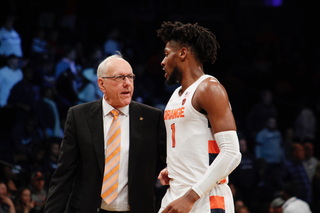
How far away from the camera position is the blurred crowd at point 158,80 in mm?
10789

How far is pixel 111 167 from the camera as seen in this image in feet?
15.6

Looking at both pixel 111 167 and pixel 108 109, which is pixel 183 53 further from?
pixel 111 167

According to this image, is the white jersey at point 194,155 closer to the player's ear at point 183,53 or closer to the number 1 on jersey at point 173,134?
the number 1 on jersey at point 173,134

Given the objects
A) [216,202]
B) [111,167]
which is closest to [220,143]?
[216,202]

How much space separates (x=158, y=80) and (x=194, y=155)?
1117 centimetres

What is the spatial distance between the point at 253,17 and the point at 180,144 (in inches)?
618

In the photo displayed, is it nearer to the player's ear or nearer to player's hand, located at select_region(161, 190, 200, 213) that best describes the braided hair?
the player's ear

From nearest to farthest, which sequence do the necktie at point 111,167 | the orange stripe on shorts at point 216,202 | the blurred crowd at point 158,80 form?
the orange stripe on shorts at point 216,202 < the necktie at point 111,167 < the blurred crowd at point 158,80

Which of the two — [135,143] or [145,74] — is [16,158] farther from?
[135,143]

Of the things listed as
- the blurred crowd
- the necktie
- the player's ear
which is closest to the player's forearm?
the player's ear

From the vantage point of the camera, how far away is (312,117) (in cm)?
1405

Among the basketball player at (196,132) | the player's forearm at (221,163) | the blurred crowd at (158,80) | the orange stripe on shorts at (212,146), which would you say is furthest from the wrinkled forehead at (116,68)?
the blurred crowd at (158,80)

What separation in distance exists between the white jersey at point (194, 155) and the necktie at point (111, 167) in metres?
0.72

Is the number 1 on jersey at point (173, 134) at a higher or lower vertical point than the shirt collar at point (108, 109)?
lower
